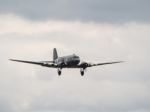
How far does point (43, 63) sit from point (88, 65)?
40.8ft

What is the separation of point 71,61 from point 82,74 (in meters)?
5.57

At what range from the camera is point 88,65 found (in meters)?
185

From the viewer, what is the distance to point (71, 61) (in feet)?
609

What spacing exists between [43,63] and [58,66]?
4259mm

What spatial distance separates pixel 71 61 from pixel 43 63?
7755 millimetres

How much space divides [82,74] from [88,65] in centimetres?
402

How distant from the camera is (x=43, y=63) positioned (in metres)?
186

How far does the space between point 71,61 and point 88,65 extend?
483 centimetres

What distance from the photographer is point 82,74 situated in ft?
598

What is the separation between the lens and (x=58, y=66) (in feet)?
611

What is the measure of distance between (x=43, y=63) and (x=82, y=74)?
11568 mm

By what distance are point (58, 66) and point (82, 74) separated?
789 centimetres
